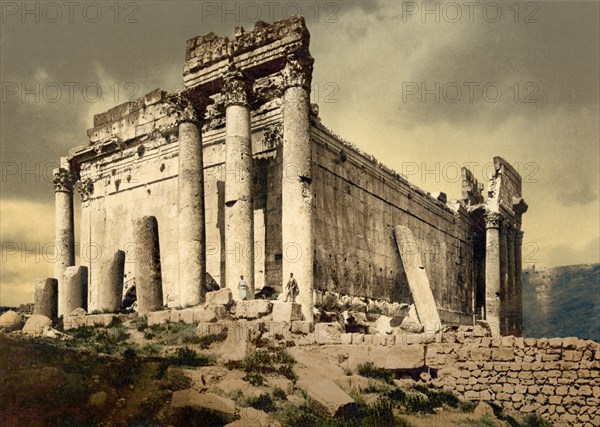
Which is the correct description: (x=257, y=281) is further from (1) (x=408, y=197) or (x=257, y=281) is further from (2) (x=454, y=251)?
(2) (x=454, y=251)

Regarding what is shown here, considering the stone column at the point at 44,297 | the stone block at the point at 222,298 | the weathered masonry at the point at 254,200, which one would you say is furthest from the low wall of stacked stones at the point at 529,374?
the stone column at the point at 44,297

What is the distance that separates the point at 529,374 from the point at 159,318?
28.7 feet

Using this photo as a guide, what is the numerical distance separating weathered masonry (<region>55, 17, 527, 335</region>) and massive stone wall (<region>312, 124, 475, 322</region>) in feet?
0.23

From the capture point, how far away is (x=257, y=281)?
19.5 m

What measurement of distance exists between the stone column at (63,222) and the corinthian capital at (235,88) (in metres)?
11.1

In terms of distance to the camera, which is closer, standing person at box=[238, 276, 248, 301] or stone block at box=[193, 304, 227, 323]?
stone block at box=[193, 304, 227, 323]

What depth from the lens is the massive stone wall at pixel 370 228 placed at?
A: 20578 millimetres

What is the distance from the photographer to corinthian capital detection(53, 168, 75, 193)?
27.2 m

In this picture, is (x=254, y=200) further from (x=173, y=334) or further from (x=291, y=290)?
(x=173, y=334)

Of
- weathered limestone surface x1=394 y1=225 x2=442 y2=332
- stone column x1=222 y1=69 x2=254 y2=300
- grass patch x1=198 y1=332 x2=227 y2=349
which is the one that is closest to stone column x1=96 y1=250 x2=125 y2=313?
stone column x1=222 y1=69 x2=254 y2=300

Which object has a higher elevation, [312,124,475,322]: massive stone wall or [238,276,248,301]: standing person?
[312,124,475,322]: massive stone wall

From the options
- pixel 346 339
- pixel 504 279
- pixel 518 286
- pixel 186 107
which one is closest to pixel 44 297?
pixel 186 107

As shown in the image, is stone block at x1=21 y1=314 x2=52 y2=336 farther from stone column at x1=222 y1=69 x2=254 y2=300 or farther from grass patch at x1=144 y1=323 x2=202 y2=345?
stone column at x1=222 y1=69 x2=254 y2=300

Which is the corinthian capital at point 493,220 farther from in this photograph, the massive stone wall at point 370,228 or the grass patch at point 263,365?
the grass patch at point 263,365
